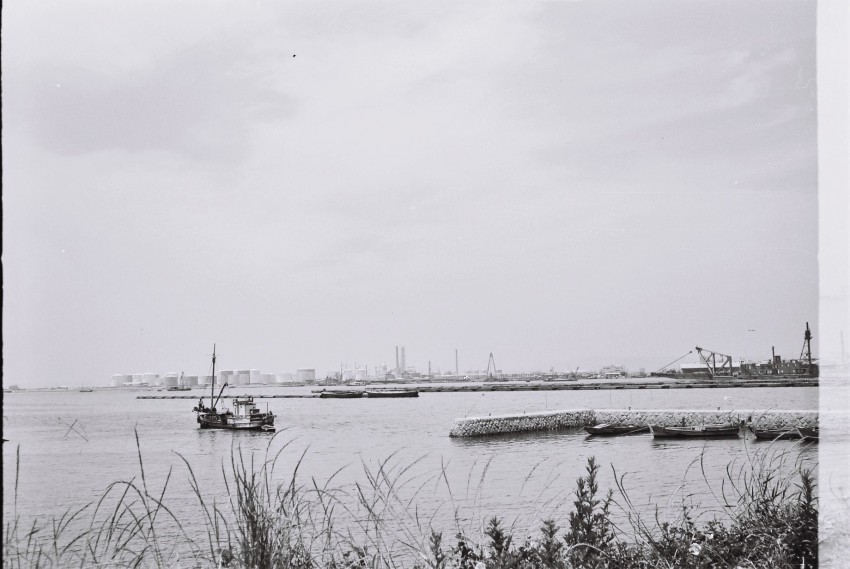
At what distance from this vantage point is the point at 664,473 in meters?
21.2

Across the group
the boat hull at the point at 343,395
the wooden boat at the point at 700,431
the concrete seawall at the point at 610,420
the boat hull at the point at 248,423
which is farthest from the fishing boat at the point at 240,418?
the boat hull at the point at 343,395

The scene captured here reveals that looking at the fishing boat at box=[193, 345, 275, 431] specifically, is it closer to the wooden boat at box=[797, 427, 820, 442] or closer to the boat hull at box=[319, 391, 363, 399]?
the wooden boat at box=[797, 427, 820, 442]

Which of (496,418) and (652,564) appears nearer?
(652,564)

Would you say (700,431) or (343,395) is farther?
(343,395)

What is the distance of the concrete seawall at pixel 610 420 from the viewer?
120 feet

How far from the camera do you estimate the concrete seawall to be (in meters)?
36.6

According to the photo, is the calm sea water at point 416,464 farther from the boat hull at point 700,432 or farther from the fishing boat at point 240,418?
the fishing boat at point 240,418

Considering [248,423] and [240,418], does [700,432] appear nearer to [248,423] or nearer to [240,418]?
[248,423]

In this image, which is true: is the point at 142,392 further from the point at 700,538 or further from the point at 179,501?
the point at 700,538

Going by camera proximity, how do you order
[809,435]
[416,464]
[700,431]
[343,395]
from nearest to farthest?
[809,435]
[416,464]
[700,431]
[343,395]

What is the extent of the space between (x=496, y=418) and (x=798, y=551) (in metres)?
36.5

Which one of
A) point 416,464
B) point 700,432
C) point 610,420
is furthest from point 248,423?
point 700,432

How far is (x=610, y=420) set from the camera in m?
43.3

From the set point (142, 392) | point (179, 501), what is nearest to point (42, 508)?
point (179, 501)
